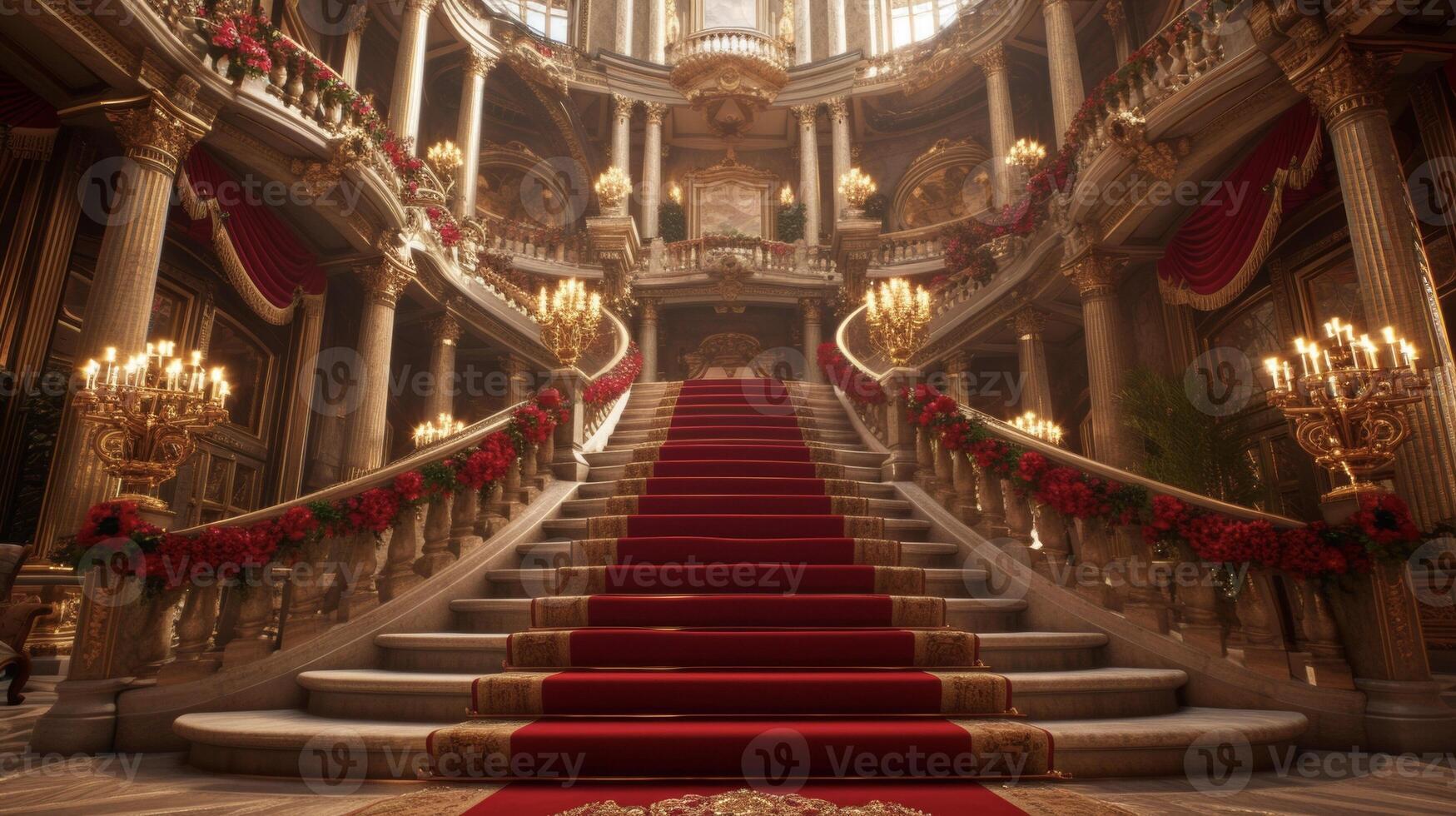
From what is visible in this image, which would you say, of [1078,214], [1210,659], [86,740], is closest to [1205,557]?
[1210,659]

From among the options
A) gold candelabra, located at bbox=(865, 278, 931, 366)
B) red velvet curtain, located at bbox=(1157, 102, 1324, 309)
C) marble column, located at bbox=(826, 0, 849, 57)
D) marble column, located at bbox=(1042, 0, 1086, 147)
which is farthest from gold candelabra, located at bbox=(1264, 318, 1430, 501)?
marble column, located at bbox=(826, 0, 849, 57)

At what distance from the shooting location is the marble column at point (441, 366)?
1191 cm

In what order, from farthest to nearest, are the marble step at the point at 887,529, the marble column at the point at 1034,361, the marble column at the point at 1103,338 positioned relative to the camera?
1. the marble column at the point at 1034,361
2. the marble column at the point at 1103,338
3. the marble step at the point at 887,529

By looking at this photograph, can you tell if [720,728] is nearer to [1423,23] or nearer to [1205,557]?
[1205,557]

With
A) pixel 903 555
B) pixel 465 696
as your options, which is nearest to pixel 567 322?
pixel 903 555

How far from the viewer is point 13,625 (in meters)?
5.06

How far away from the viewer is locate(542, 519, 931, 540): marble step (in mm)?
5441

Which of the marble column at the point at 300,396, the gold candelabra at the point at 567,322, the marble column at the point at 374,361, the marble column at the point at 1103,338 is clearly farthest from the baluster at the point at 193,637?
the marble column at the point at 1103,338

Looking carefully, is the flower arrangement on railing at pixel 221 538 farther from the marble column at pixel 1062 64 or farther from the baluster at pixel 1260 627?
the marble column at pixel 1062 64

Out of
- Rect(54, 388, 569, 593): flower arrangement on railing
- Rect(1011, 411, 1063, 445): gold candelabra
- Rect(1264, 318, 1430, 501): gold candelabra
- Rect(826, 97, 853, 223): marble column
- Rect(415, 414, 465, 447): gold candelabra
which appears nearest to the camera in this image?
Rect(54, 388, 569, 593): flower arrangement on railing

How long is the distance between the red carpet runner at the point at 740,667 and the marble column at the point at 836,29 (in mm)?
16833

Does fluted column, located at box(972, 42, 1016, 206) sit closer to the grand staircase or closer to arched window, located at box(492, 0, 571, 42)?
arched window, located at box(492, 0, 571, 42)

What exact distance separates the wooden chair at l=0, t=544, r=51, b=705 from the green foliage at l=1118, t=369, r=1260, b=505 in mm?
9049

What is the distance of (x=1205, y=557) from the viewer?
154 inches
